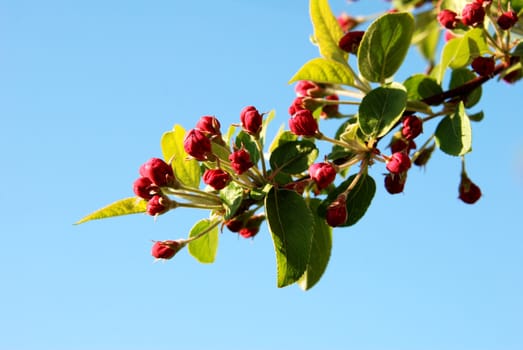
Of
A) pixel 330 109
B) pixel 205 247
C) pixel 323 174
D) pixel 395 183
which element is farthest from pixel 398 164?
pixel 205 247

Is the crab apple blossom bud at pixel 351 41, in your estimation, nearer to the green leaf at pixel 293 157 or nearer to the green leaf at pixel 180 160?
the green leaf at pixel 293 157

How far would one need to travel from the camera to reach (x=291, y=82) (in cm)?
292

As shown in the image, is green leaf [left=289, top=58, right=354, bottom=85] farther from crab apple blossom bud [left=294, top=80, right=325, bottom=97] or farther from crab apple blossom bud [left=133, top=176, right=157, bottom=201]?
crab apple blossom bud [left=133, top=176, right=157, bottom=201]

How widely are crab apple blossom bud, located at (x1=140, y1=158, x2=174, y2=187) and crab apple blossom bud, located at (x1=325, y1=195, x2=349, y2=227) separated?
58 cm

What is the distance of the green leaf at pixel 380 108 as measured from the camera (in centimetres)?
253

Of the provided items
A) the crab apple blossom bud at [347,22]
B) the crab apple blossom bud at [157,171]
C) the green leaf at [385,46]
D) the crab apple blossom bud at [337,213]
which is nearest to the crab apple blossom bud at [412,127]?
the green leaf at [385,46]

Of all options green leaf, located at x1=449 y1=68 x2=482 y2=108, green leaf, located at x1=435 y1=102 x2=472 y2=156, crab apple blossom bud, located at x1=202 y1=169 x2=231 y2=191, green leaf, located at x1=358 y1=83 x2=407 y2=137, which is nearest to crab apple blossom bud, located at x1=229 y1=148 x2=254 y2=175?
crab apple blossom bud, located at x1=202 y1=169 x2=231 y2=191

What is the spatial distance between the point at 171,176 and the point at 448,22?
1422mm

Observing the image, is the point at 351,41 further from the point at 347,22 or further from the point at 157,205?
the point at 347,22

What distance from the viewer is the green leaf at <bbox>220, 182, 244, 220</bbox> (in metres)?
2.44

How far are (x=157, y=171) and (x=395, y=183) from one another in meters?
0.88

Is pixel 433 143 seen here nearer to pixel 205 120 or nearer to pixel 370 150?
pixel 370 150

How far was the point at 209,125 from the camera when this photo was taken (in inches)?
97.6

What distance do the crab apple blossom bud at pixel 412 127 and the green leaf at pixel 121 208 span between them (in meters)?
1.05
